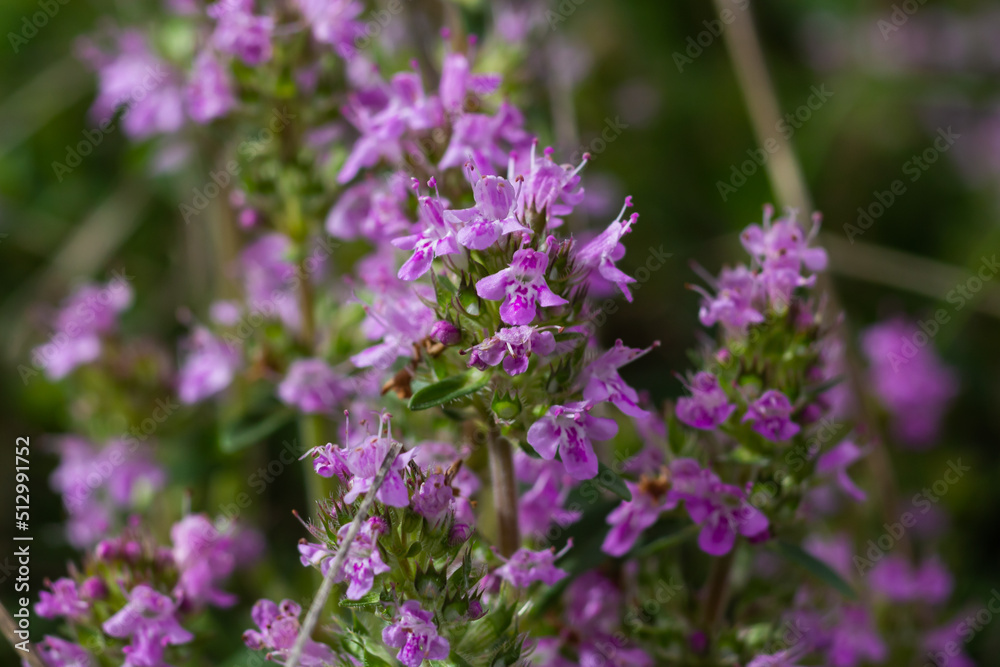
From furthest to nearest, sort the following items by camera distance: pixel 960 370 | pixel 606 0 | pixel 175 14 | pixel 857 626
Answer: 1. pixel 606 0
2. pixel 960 370
3. pixel 175 14
4. pixel 857 626

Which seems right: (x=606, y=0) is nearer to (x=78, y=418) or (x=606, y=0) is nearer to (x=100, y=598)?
(x=78, y=418)

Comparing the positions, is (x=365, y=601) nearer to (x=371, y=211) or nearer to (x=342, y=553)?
(x=342, y=553)

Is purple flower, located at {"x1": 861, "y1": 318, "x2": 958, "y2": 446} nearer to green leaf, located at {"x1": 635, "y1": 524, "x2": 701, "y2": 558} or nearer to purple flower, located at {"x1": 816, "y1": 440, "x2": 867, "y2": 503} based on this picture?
purple flower, located at {"x1": 816, "y1": 440, "x2": 867, "y2": 503}

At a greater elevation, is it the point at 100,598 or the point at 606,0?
the point at 100,598

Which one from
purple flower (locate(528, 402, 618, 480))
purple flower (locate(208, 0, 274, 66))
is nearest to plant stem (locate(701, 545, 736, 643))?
purple flower (locate(528, 402, 618, 480))

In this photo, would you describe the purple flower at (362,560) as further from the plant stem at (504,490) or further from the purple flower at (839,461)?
the purple flower at (839,461)

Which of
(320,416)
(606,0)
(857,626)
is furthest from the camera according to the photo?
(606,0)

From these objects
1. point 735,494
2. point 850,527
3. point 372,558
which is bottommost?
point 850,527

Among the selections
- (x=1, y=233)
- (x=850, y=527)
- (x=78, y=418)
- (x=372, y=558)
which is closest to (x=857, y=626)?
(x=850, y=527)
